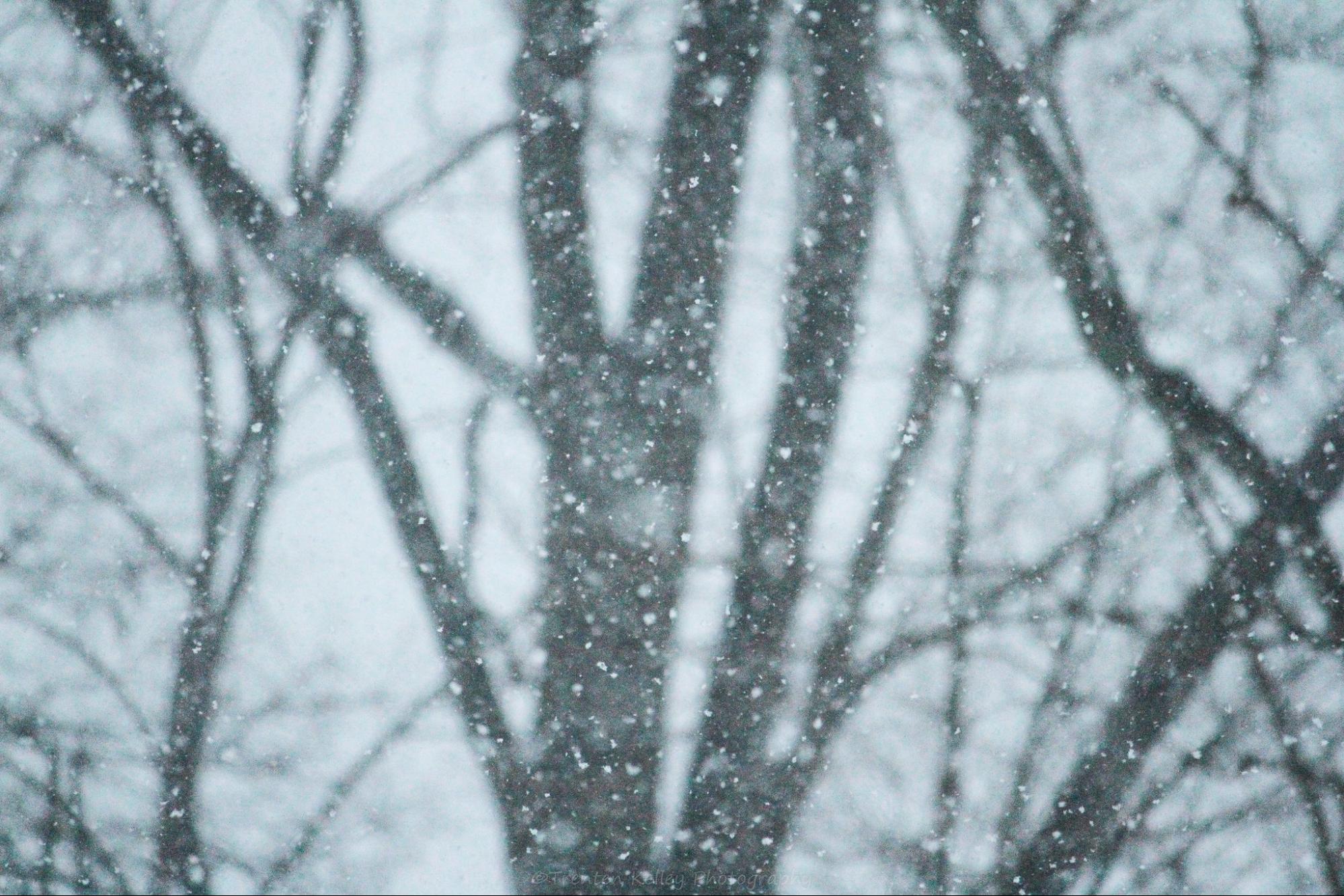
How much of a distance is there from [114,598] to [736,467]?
1.44 ft

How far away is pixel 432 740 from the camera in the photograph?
1.51 feet

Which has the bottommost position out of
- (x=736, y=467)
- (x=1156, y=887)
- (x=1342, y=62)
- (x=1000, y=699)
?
(x=1156, y=887)

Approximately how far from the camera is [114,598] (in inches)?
18.3

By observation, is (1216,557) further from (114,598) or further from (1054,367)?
(114,598)

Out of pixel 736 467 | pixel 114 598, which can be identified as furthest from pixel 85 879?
pixel 736 467

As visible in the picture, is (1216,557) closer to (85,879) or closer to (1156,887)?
(1156,887)

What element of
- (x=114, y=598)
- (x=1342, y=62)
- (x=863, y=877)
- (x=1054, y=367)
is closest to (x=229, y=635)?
(x=114, y=598)

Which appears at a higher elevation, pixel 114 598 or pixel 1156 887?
pixel 114 598

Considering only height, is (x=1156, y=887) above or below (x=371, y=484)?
below

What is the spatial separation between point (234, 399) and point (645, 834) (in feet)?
1.34

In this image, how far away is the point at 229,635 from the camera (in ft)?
1.52

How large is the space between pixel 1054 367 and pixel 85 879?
762 mm

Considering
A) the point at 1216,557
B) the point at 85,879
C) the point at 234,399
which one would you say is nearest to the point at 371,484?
the point at 234,399

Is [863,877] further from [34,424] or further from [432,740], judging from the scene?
[34,424]
